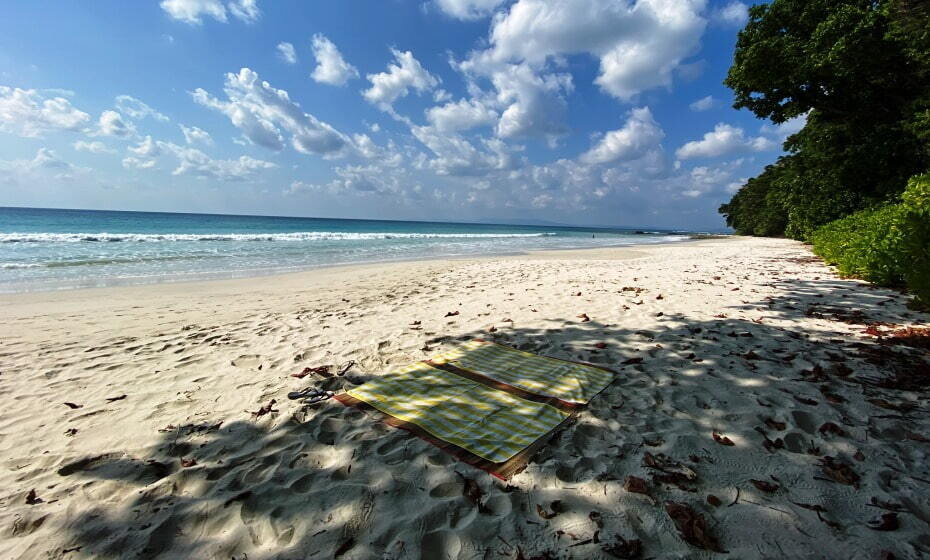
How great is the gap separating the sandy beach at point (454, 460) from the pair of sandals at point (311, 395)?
126mm

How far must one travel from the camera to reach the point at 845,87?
14328 mm

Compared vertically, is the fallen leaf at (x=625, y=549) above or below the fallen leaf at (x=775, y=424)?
below

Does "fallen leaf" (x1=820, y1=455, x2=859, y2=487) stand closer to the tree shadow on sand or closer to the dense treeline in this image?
the tree shadow on sand

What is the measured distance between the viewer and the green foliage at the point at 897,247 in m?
5.02

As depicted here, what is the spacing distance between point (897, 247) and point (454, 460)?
9.52 meters

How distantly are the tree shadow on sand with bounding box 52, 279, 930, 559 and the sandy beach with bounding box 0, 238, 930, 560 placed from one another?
0.01 meters

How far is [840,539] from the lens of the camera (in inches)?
74.8

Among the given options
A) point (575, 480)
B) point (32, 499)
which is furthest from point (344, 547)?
point (32, 499)

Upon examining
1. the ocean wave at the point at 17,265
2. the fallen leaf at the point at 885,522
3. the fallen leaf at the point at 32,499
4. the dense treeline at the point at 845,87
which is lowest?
the ocean wave at the point at 17,265

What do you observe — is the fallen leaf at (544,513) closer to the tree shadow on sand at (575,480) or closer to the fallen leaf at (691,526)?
the tree shadow on sand at (575,480)

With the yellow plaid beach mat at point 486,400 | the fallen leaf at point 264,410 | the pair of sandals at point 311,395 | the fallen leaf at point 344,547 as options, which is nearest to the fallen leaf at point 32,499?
the fallen leaf at point 264,410

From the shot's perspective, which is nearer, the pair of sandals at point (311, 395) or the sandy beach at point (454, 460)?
the sandy beach at point (454, 460)

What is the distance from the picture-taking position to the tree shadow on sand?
2.00 meters

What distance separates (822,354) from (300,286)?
34.5 ft
